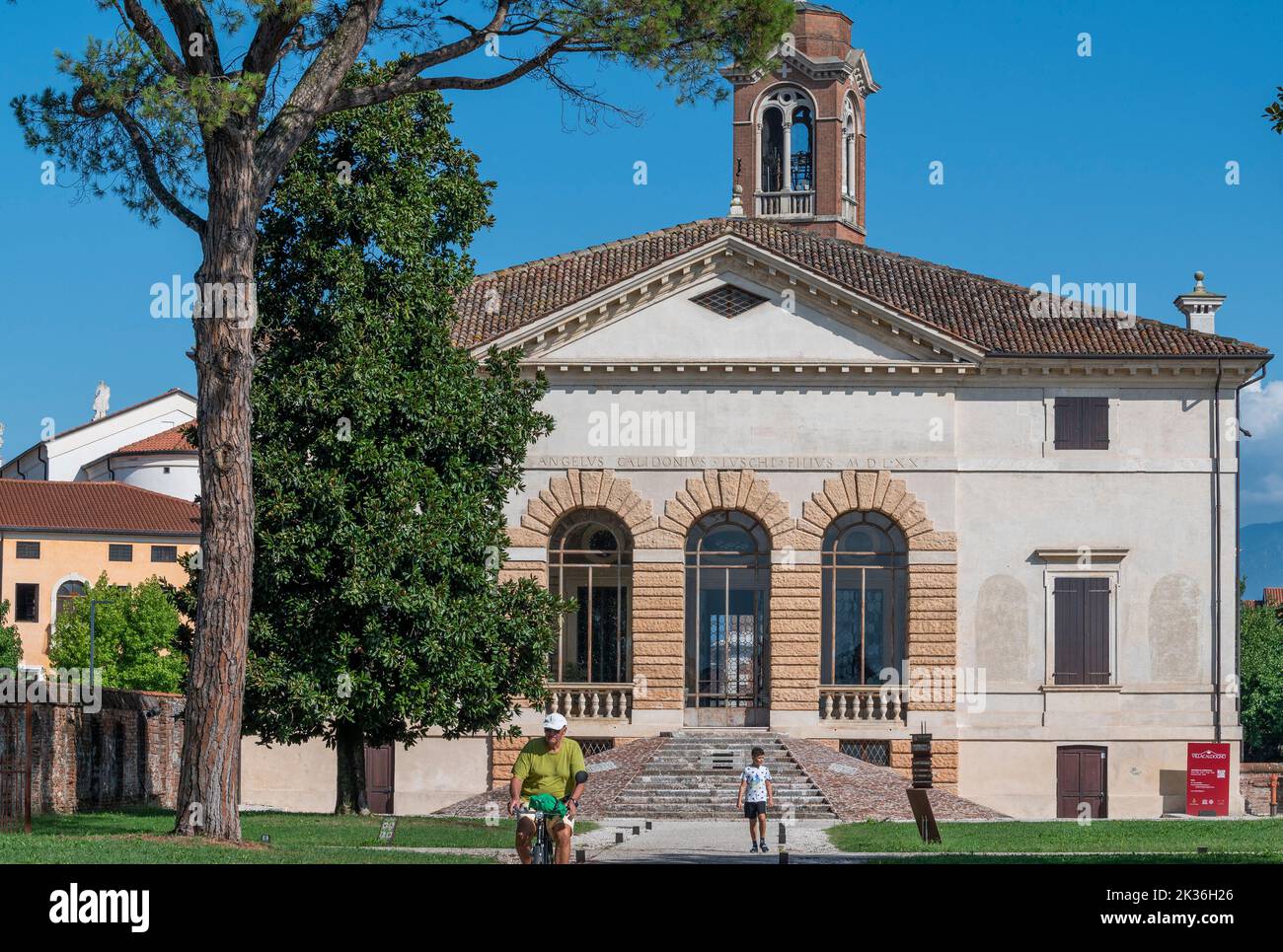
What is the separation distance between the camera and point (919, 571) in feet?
130

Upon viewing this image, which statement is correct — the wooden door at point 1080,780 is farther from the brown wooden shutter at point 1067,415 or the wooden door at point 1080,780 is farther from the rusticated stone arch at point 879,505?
the brown wooden shutter at point 1067,415

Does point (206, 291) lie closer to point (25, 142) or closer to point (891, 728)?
point (25, 142)

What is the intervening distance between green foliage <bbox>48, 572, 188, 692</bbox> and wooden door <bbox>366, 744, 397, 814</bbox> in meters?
33.1

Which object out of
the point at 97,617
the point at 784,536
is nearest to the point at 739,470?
the point at 784,536

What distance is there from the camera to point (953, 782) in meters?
39.1

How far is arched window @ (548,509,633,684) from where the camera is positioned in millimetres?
40250

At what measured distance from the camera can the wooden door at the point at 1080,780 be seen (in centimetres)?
3903

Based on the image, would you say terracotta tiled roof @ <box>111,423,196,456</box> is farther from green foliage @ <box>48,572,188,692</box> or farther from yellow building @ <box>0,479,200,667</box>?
green foliage @ <box>48,572,188,692</box>

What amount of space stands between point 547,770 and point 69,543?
2676 inches

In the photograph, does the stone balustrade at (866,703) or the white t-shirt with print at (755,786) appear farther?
the stone balustrade at (866,703)

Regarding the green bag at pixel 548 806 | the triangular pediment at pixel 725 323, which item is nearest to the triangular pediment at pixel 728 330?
the triangular pediment at pixel 725 323

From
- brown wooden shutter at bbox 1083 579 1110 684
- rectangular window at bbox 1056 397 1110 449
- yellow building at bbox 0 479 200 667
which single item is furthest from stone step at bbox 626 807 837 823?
yellow building at bbox 0 479 200 667

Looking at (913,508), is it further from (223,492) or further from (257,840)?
(223,492)

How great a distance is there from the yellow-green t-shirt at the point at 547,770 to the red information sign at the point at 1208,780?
971 inches
